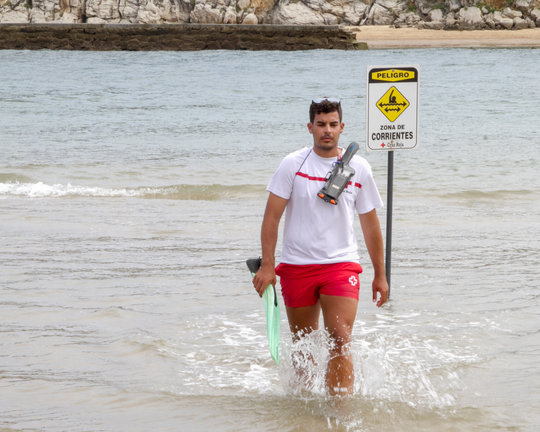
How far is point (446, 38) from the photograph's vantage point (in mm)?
62812

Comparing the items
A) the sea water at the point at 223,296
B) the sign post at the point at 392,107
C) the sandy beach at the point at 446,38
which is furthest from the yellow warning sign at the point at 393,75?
the sandy beach at the point at 446,38

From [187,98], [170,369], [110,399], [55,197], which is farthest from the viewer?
[187,98]

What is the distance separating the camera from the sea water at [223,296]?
15.9ft

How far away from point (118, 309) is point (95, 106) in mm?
20670

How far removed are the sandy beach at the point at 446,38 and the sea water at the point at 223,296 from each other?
134 feet

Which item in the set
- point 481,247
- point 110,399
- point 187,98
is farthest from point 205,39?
point 110,399

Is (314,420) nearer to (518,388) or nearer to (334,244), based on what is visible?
(334,244)

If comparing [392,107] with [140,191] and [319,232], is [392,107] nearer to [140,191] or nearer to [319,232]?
[319,232]

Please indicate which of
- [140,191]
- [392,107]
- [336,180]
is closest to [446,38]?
[140,191]

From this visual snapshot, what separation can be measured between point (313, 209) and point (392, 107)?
267 cm

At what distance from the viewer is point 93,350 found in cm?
571

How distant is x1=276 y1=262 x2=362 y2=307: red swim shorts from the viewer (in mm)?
4449

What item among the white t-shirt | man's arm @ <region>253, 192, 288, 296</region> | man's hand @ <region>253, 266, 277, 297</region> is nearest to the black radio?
the white t-shirt

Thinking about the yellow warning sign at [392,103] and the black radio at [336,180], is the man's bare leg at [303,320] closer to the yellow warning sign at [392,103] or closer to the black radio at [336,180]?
the black radio at [336,180]
